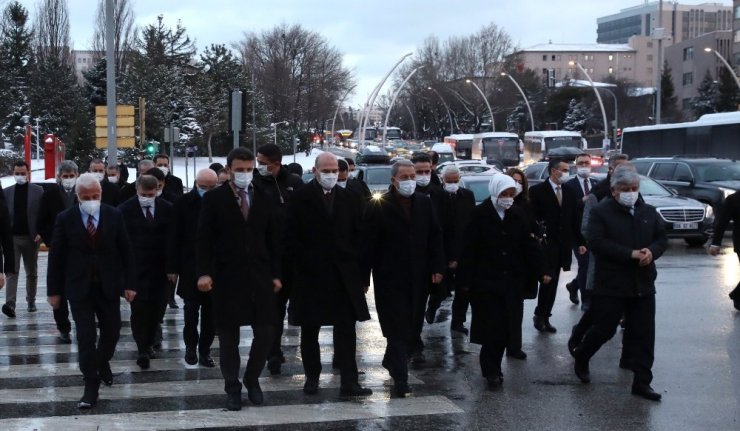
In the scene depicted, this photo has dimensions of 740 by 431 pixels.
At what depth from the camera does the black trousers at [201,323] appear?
9.33m

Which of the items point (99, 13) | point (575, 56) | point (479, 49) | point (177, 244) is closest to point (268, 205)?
point (177, 244)

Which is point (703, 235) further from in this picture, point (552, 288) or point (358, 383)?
point (358, 383)

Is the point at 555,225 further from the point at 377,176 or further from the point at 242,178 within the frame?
the point at 377,176

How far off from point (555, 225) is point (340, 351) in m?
4.27

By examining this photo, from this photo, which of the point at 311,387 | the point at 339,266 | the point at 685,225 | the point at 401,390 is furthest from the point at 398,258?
the point at 685,225

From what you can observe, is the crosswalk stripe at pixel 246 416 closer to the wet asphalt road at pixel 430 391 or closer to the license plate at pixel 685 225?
the wet asphalt road at pixel 430 391

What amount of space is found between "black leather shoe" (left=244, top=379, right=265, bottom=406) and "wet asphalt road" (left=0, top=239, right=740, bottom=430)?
0.29 ft

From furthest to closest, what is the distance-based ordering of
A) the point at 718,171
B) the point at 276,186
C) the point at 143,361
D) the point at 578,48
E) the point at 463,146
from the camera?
the point at 578,48
the point at 463,146
the point at 718,171
the point at 143,361
the point at 276,186

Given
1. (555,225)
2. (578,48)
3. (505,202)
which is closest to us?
(505,202)

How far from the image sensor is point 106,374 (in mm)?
8359

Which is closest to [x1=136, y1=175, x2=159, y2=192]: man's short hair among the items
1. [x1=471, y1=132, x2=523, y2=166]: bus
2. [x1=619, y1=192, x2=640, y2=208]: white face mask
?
[x1=619, y1=192, x2=640, y2=208]: white face mask

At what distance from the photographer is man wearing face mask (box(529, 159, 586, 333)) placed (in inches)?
435

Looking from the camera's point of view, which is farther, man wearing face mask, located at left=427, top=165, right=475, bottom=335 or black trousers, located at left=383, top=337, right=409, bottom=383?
man wearing face mask, located at left=427, top=165, right=475, bottom=335

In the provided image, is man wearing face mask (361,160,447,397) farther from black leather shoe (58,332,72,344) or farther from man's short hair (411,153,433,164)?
black leather shoe (58,332,72,344)
